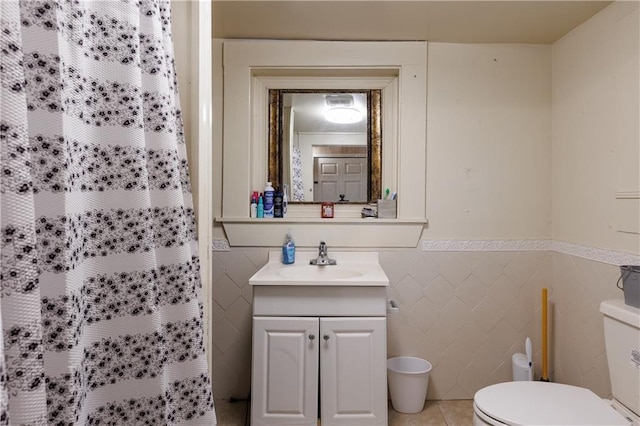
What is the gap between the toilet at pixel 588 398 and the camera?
4.24 feet

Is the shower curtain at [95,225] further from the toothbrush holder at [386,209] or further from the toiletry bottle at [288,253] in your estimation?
the toothbrush holder at [386,209]

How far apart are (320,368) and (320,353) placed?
70 mm

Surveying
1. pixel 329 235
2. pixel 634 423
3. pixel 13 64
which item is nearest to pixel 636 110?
pixel 634 423

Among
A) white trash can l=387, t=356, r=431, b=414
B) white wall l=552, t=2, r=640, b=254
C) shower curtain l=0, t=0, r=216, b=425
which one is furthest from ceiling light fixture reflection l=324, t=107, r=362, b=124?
shower curtain l=0, t=0, r=216, b=425

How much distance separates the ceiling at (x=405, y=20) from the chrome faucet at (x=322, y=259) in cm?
116

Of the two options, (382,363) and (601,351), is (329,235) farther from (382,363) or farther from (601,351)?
(601,351)

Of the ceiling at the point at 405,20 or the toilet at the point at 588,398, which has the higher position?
the ceiling at the point at 405,20

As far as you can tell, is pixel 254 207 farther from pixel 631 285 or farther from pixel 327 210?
pixel 631 285

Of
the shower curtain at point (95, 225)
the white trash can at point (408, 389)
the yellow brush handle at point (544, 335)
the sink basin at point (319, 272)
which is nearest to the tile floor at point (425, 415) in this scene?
the white trash can at point (408, 389)

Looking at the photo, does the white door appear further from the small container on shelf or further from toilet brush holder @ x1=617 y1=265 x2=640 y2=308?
toilet brush holder @ x1=617 y1=265 x2=640 y2=308

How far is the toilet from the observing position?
4.24ft

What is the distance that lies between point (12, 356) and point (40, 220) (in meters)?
0.18

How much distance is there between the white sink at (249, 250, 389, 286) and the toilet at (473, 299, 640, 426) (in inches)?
24.0

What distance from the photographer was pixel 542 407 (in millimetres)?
1352
